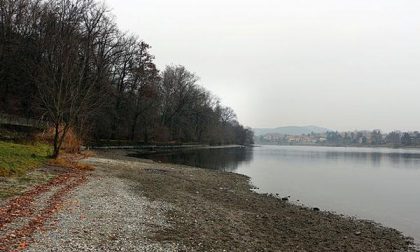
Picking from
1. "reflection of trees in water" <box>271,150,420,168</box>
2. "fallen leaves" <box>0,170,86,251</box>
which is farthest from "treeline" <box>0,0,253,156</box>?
"reflection of trees in water" <box>271,150,420,168</box>

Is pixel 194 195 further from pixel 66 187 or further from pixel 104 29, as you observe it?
pixel 104 29

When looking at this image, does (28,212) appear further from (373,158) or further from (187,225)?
(373,158)

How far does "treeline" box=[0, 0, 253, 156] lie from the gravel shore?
11.2 m

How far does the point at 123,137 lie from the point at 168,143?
17.8m

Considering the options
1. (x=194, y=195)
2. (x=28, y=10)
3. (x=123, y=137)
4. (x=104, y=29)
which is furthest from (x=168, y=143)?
(x=194, y=195)

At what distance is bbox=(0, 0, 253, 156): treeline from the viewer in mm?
29469

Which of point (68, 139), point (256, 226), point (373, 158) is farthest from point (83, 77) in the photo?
point (373, 158)

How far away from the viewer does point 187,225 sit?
1281 cm

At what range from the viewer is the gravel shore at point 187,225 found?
9.94 meters

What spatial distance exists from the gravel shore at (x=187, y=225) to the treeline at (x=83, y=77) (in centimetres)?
1117

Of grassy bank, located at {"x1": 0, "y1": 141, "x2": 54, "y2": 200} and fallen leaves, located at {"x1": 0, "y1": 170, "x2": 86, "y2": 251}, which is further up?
grassy bank, located at {"x1": 0, "y1": 141, "x2": 54, "y2": 200}

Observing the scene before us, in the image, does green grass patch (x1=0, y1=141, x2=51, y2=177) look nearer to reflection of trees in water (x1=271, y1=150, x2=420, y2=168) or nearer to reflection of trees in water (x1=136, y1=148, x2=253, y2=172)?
reflection of trees in water (x1=136, y1=148, x2=253, y2=172)

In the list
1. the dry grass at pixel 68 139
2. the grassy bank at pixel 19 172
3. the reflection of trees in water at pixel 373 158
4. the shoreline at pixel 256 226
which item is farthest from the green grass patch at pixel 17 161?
the reflection of trees in water at pixel 373 158

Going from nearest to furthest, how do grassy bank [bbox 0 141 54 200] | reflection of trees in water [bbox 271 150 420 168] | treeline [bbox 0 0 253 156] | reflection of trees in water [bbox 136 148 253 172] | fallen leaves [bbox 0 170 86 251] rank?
fallen leaves [bbox 0 170 86 251] → grassy bank [bbox 0 141 54 200] → treeline [bbox 0 0 253 156] → reflection of trees in water [bbox 136 148 253 172] → reflection of trees in water [bbox 271 150 420 168]
